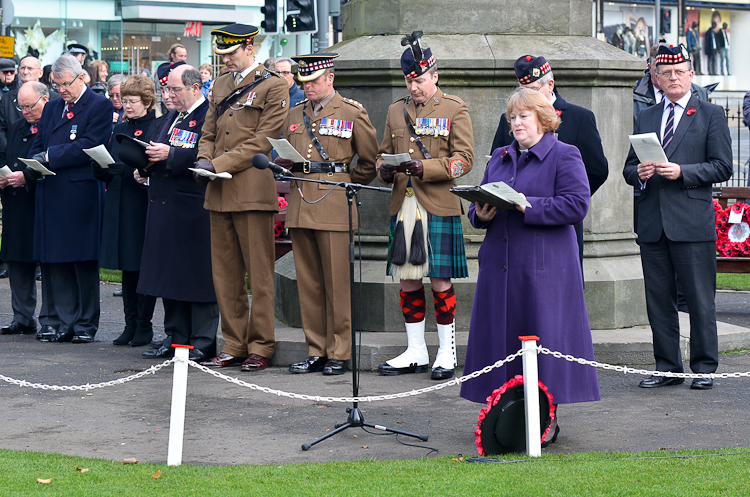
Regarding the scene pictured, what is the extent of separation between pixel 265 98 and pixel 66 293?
2998 mm

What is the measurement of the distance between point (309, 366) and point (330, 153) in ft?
5.02

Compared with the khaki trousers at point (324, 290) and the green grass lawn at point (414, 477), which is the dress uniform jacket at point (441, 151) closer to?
the khaki trousers at point (324, 290)

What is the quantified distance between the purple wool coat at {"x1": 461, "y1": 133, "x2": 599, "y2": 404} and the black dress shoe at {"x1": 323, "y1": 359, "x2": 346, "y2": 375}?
2.08m

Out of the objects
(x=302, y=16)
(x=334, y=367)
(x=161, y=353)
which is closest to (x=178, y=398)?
(x=334, y=367)

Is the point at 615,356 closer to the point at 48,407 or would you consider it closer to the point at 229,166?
the point at 229,166

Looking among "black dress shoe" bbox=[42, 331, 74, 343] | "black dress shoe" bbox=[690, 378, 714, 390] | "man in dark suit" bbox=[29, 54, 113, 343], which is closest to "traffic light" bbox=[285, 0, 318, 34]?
"man in dark suit" bbox=[29, 54, 113, 343]

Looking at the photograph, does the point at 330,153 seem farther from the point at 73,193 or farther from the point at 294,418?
the point at 73,193

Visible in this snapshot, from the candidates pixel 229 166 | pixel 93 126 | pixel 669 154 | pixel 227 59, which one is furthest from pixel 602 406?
pixel 93 126

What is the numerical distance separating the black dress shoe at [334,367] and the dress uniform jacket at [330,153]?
0.95 metres

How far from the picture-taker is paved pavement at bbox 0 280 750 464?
6105 mm

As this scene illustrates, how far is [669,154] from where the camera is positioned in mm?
7562

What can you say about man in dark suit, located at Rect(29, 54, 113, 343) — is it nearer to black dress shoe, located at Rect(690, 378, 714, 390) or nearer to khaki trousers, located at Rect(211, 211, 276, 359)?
khaki trousers, located at Rect(211, 211, 276, 359)

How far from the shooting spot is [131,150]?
27.8ft

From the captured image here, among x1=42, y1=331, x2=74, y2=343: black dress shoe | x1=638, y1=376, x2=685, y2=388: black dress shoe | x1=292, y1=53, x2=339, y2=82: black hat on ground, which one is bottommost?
x1=638, y1=376, x2=685, y2=388: black dress shoe
